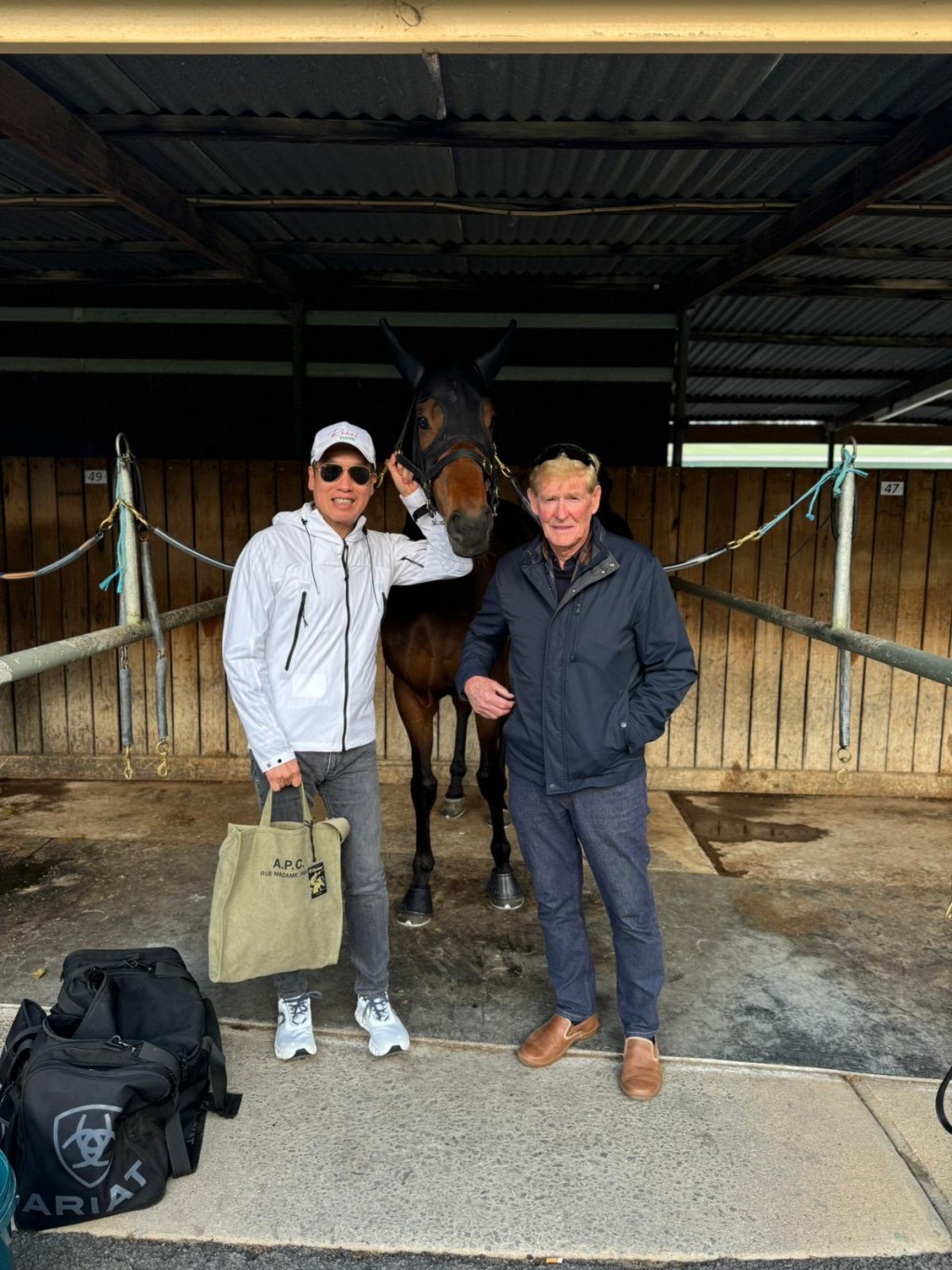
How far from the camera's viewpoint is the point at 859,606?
500cm

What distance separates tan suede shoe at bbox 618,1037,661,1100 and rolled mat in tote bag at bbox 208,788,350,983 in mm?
850

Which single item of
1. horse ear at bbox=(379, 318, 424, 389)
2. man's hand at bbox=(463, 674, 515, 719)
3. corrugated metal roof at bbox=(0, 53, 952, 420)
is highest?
corrugated metal roof at bbox=(0, 53, 952, 420)

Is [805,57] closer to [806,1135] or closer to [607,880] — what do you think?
[607,880]

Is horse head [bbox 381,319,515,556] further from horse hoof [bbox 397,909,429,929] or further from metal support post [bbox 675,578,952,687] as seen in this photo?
horse hoof [bbox 397,909,429,929]

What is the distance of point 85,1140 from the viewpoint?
6.10ft

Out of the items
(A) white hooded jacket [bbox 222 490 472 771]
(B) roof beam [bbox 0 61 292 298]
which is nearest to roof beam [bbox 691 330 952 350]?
(B) roof beam [bbox 0 61 292 298]

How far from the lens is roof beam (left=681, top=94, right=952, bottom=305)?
2.97 metres

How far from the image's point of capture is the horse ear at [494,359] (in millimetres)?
3359

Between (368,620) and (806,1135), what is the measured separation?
5.75 ft

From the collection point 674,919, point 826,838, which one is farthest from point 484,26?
point 826,838

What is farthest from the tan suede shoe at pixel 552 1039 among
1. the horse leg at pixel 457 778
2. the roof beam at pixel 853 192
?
the roof beam at pixel 853 192

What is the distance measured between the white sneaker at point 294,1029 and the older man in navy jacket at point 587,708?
2.02ft

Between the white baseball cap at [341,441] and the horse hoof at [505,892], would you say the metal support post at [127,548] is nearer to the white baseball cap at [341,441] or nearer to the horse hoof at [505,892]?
the white baseball cap at [341,441]

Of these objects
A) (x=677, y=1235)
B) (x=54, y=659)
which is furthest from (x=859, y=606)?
(x=54, y=659)
